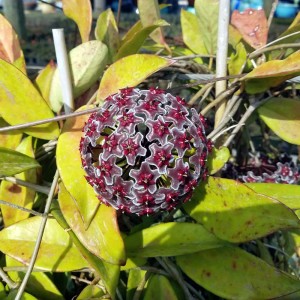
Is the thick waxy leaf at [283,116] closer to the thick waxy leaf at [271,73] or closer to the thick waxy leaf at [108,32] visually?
the thick waxy leaf at [271,73]

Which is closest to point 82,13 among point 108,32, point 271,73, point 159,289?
point 108,32

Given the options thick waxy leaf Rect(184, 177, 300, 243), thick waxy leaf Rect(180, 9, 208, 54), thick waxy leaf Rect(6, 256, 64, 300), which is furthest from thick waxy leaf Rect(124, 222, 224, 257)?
thick waxy leaf Rect(180, 9, 208, 54)

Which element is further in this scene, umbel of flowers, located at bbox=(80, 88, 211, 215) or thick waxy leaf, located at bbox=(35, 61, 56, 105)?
thick waxy leaf, located at bbox=(35, 61, 56, 105)

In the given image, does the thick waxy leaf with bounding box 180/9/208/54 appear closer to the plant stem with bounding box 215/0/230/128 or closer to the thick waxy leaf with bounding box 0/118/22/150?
the plant stem with bounding box 215/0/230/128

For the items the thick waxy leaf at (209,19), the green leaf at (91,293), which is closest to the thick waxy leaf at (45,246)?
the green leaf at (91,293)

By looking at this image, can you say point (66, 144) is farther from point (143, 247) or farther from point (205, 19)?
point (205, 19)
